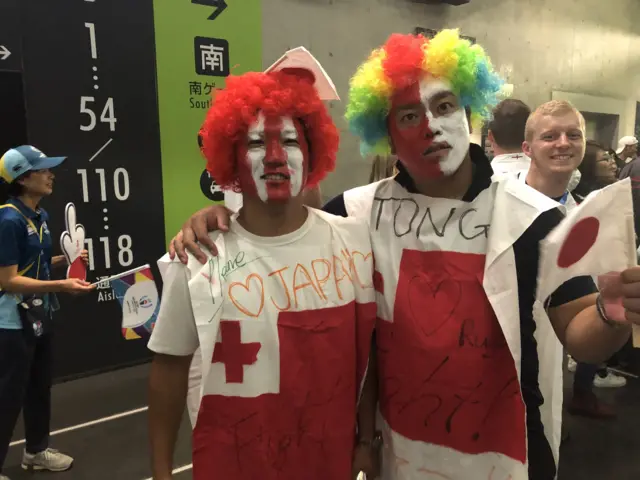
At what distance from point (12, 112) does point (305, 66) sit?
271cm

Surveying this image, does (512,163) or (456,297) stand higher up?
(512,163)

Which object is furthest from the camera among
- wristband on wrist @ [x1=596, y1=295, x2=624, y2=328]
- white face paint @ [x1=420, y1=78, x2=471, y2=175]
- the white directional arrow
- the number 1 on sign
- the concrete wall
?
the concrete wall

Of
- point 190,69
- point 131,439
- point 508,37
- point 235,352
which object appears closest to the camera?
point 235,352

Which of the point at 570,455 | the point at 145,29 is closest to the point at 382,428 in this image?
the point at 570,455

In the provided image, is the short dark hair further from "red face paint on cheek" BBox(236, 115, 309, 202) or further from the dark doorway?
the dark doorway

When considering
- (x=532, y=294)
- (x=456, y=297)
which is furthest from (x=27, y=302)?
(x=532, y=294)

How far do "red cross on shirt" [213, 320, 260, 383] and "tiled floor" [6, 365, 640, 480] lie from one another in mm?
1672

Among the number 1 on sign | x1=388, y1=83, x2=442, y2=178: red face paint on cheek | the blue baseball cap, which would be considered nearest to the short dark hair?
x1=388, y1=83, x2=442, y2=178: red face paint on cheek

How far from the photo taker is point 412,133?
1257 mm

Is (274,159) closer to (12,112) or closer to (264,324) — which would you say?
(264,324)

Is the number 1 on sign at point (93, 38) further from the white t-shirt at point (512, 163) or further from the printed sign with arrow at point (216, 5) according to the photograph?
the white t-shirt at point (512, 163)

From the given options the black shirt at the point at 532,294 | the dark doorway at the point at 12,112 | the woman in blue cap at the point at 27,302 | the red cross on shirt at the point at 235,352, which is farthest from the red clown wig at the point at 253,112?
the dark doorway at the point at 12,112

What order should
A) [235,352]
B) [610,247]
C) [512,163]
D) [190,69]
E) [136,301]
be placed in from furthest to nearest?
1. [190,69]
2. [512,163]
3. [136,301]
4. [235,352]
5. [610,247]

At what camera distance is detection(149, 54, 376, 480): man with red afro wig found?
1124 millimetres
